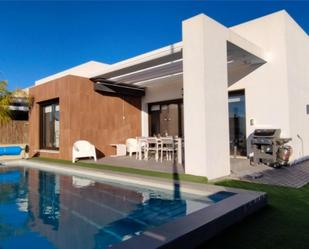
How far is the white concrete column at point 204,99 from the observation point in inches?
249

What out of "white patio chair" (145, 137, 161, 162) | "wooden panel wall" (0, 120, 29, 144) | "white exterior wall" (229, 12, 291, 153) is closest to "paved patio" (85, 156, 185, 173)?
"white patio chair" (145, 137, 161, 162)

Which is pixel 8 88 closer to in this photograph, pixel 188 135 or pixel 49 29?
pixel 49 29

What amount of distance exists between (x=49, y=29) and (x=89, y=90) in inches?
216

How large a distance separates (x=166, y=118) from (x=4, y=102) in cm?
921

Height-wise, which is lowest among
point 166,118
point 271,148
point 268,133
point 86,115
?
point 271,148

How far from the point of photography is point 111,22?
13953 mm

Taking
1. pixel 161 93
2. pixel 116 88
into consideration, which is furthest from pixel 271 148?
pixel 116 88

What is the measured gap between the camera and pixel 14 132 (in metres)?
15.5

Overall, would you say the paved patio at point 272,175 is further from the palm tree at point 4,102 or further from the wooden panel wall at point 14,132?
the wooden panel wall at point 14,132

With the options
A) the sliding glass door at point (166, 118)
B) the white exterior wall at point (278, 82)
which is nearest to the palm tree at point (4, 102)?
the sliding glass door at point (166, 118)

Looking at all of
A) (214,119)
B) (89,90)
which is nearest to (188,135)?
(214,119)

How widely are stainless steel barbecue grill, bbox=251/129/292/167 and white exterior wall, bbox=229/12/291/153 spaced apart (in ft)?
3.01

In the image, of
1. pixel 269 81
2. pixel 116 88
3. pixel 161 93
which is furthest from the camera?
pixel 161 93

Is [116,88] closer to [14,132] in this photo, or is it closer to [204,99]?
[14,132]
